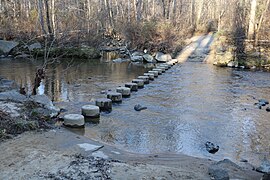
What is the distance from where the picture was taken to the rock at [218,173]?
16.2 ft

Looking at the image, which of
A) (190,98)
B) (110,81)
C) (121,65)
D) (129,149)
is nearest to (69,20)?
(121,65)

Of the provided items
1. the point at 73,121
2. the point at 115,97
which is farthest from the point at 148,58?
the point at 73,121

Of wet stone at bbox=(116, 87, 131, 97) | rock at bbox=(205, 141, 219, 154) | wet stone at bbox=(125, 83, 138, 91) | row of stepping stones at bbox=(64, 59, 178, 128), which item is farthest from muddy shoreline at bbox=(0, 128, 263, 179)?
wet stone at bbox=(125, 83, 138, 91)

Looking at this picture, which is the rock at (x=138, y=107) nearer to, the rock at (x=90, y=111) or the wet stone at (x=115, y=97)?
the wet stone at (x=115, y=97)

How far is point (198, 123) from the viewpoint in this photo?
8.82m

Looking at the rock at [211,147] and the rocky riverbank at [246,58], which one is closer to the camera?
the rock at [211,147]

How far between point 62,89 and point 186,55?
45.3 feet

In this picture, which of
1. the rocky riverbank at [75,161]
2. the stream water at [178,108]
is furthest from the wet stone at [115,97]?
the rocky riverbank at [75,161]

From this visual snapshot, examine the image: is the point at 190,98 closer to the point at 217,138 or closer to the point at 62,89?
the point at 217,138

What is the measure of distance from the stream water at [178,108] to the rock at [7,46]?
4.17 metres

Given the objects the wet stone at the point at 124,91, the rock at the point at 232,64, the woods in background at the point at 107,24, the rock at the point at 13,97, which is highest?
the woods in background at the point at 107,24

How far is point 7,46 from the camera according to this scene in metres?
22.9

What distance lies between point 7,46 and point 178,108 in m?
16.9

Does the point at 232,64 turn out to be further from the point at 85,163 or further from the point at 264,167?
the point at 85,163
